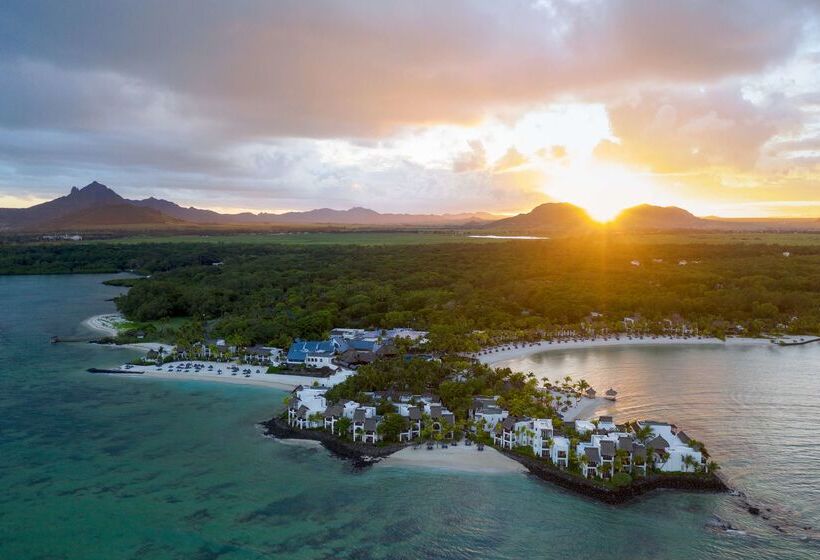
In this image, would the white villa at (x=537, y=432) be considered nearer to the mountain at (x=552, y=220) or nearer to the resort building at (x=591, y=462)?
the resort building at (x=591, y=462)

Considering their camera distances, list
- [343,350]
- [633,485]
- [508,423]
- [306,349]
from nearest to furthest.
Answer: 1. [633,485]
2. [508,423]
3. [306,349]
4. [343,350]

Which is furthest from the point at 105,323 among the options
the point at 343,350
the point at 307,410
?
the point at 307,410

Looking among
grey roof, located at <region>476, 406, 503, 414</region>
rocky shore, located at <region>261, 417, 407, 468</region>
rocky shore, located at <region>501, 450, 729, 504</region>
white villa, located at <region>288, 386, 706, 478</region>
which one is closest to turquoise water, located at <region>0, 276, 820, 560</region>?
rocky shore, located at <region>501, 450, 729, 504</region>

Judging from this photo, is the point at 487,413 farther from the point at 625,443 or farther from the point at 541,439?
the point at 625,443

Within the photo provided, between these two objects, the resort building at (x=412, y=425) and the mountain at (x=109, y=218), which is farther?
the mountain at (x=109, y=218)

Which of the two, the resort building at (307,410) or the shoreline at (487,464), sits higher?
the resort building at (307,410)

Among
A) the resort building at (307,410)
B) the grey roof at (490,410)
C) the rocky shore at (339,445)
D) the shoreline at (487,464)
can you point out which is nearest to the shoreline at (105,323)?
the resort building at (307,410)

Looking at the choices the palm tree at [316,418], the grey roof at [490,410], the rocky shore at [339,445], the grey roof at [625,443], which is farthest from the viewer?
the palm tree at [316,418]

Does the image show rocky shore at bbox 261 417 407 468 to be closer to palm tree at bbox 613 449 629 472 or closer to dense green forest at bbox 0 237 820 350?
palm tree at bbox 613 449 629 472
